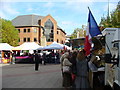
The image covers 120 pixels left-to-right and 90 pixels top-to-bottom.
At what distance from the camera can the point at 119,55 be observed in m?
4.96

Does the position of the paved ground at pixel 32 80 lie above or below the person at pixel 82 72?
below

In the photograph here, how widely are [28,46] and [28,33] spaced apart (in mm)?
41368

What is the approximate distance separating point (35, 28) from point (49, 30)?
220 inches

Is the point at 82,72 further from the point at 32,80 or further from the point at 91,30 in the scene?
the point at 32,80

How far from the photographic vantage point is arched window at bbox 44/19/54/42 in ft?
247

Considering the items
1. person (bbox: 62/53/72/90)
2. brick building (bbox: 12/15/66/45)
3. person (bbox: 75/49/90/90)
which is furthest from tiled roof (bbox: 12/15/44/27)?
person (bbox: 75/49/90/90)

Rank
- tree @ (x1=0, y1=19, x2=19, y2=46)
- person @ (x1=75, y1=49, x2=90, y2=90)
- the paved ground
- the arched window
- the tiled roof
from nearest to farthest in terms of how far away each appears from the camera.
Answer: person @ (x1=75, y1=49, x2=90, y2=90), the paved ground, tree @ (x1=0, y1=19, x2=19, y2=46), the tiled roof, the arched window

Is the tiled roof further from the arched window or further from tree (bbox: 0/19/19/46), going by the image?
tree (bbox: 0/19/19/46)

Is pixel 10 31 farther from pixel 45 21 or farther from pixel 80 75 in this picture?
pixel 80 75

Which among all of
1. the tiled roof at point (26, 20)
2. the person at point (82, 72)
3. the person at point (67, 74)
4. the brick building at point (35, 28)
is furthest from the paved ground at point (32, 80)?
the tiled roof at point (26, 20)

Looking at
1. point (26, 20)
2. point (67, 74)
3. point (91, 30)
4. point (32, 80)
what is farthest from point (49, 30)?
point (91, 30)

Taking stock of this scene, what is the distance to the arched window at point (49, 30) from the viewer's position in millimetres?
75169

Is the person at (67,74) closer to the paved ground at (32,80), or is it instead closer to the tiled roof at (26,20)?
the paved ground at (32,80)

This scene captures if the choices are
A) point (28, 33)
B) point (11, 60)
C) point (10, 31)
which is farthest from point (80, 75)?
point (28, 33)
